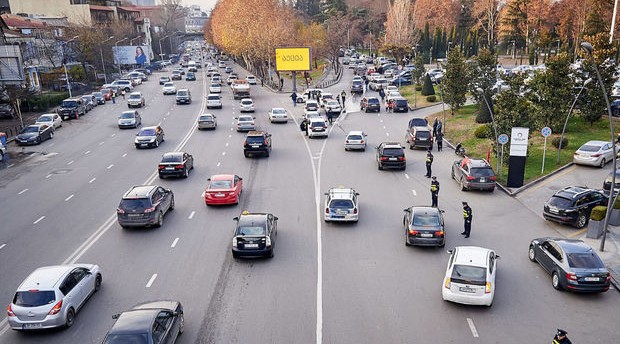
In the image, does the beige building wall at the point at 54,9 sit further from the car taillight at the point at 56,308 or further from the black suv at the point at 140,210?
the car taillight at the point at 56,308

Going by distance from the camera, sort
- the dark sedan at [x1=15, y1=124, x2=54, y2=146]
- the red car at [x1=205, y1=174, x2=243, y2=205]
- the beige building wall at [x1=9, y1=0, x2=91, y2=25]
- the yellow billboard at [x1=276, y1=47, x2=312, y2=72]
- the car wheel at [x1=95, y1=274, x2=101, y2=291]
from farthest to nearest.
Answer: the beige building wall at [x1=9, y1=0, x2=91, y2=25] < the yellow billboard at [x1=276, y1=47, x2=312, y2=72] < the dark sedan at [x1=15, y1=124, x2=54, y2=146] < the red car at [x1=205, y1=174, x2=243, y2=205] < the car wheel at [x1=95, y1=274, x2=101, y2=291]

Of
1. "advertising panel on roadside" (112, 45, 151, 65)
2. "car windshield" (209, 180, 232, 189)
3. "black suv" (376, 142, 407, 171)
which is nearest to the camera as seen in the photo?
"car windshield" (209, 180, 232, 189)

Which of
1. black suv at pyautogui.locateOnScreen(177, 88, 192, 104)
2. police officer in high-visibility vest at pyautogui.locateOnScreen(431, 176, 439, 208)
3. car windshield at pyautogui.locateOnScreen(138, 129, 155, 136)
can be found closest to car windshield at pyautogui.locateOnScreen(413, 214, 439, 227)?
police officer in high-visibility vest at pyautogui.locateOnScreen(431, 176, 439, 208)

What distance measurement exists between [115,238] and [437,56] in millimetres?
99960

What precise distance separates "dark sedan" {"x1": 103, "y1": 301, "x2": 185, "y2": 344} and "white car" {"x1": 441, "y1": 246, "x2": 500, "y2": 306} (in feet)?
25.7

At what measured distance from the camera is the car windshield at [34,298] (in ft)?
47.3

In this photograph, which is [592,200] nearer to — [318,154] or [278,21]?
[318,154]

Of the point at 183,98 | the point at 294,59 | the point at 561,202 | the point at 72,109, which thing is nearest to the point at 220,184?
the point at 561,202

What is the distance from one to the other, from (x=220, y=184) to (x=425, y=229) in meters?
10.5

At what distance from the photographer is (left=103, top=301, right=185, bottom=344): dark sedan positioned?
11.9 meters

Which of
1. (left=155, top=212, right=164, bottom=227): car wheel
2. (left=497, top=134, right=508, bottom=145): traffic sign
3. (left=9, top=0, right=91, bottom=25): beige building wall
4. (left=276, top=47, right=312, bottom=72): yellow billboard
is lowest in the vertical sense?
(left=155, top=212, right=164, bottom=227): car wheel

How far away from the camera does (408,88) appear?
7356 cm

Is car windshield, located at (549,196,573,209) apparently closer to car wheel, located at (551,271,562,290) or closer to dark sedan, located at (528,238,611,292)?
dark sedan, located at (528,238,611,292)

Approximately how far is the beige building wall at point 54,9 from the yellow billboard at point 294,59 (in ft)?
205
